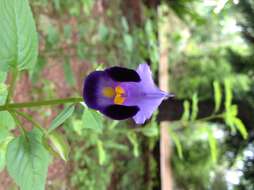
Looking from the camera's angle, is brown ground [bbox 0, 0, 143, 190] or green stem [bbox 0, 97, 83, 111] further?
brown ground [bbox 0, 0, 143, 190]

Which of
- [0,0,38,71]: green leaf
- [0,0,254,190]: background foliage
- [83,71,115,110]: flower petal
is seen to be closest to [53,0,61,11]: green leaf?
[0,0,254,190]: background foliage

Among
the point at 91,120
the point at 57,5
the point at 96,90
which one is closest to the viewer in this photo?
the point at 96,90

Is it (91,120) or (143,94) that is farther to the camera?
(91,120)

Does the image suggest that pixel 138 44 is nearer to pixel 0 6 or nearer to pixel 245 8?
pixel 245 8

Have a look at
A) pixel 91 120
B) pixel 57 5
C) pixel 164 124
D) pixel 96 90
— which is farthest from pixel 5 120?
pixel 164 124

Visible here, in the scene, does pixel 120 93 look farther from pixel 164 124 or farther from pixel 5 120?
pixel 164 124

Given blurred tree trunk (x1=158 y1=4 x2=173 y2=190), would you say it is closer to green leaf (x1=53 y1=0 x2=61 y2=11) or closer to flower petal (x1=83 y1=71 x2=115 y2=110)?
green leaf (x1=53 y1=0 x2=61 y2=11)

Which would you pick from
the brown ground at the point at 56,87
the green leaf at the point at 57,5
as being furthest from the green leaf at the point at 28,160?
the green leaf at the point at 57,5
